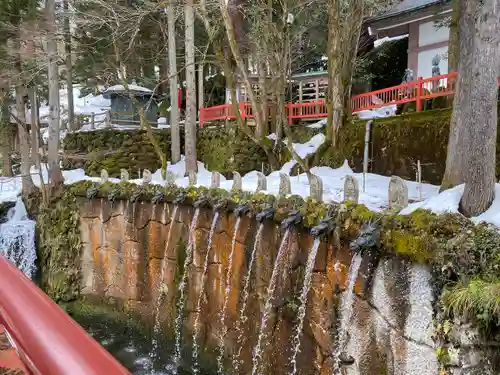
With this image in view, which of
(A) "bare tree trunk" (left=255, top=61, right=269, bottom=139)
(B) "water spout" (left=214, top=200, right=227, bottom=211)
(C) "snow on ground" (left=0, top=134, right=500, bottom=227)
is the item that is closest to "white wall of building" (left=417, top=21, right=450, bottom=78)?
(C) "snow on ground" (left=0, top=134, right=500, bottom=227)

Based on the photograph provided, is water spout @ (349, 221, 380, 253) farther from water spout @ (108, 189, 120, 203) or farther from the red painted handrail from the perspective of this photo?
water spout @ (108, 189, 120, 203)

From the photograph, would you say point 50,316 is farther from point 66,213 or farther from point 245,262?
point 66,213

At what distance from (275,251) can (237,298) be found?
1.37 metres

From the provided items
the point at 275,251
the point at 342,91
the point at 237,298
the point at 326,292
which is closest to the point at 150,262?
the point at 237,298

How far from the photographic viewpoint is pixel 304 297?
16.9 feet

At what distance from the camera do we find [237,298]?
22.0 ft

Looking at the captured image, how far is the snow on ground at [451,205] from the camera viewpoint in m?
3.87

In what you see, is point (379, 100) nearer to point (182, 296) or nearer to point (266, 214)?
point (266, 214)

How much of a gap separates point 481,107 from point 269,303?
3.69m

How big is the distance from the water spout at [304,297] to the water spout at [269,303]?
1.54 feet

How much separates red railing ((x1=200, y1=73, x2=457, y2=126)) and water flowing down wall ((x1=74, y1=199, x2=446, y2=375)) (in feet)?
14.9

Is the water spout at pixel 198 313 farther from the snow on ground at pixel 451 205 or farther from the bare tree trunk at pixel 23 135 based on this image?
the bare tree trunk at pixel 23 135

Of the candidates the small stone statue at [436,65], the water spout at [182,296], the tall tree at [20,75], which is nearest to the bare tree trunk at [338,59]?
the small stone statue at [436,65]

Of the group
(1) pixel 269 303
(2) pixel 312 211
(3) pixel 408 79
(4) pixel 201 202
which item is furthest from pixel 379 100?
(1) pixel 269 303
